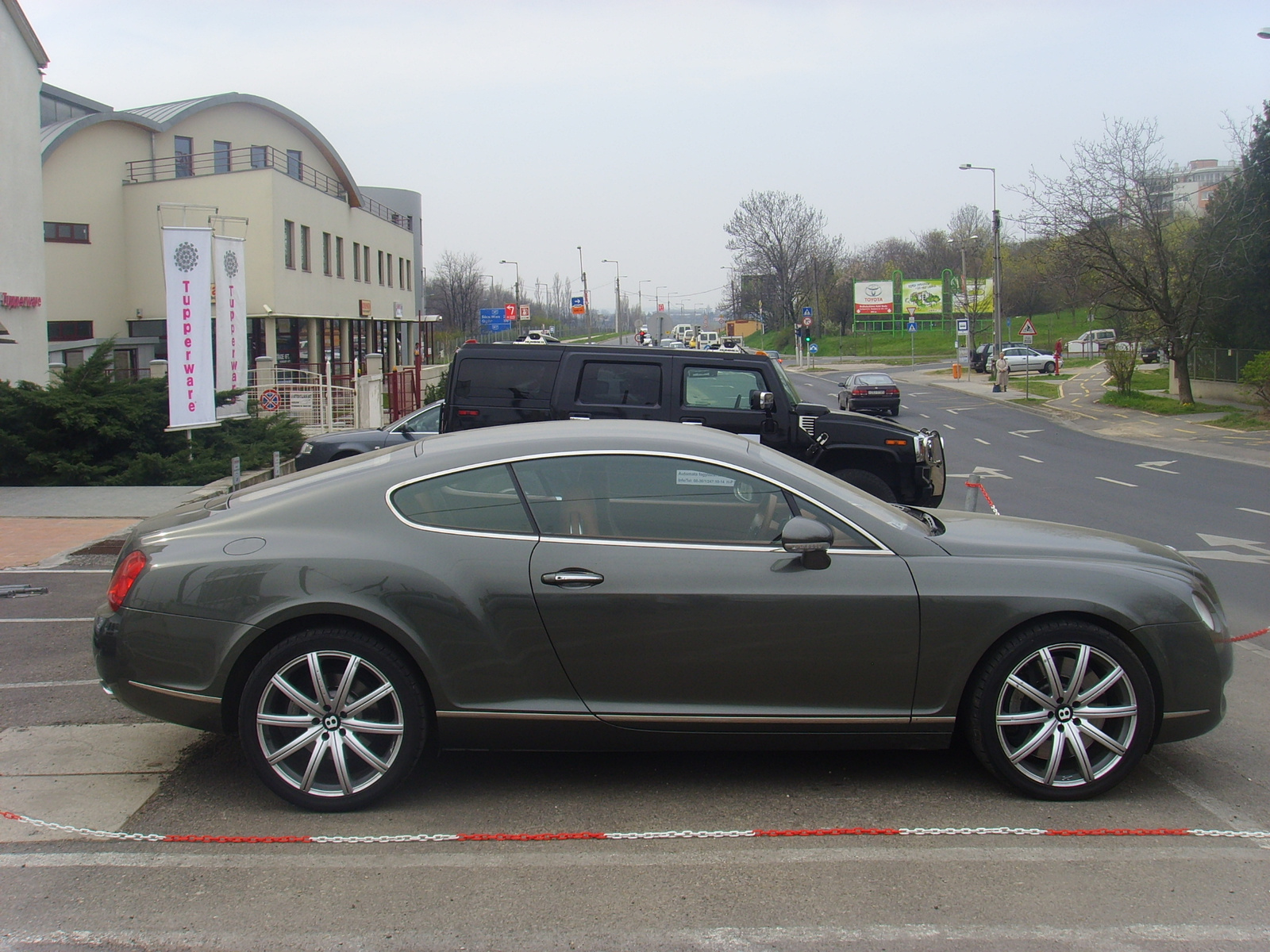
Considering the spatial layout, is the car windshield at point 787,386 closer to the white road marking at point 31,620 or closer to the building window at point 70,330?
the white road marking at point 31,620

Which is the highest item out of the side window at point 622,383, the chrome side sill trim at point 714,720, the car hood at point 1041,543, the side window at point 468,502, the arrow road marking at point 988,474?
the side window at point 622,383

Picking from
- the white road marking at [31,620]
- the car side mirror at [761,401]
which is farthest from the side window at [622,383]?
the white road marking at [31,620]

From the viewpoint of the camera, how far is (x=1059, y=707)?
4.30 m

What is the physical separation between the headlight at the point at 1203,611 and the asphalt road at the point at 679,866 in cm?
73

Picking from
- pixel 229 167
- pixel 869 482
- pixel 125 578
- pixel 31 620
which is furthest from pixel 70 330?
pixel 125 578

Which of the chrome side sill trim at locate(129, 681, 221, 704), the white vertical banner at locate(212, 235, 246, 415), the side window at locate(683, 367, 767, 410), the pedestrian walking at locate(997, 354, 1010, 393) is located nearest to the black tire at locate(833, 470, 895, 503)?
the side window at locate(683, 367, 767, 410)

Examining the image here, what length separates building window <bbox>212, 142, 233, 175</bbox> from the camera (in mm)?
41062

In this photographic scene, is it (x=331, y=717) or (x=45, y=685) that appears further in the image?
(x=45, y=685)

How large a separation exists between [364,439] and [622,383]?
492 centimetres

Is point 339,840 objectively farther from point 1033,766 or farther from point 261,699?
point 1033,766

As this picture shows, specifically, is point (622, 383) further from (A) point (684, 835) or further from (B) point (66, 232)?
(B) point (66, 232)

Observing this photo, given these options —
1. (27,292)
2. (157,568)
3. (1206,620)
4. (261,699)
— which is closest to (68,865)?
(261,699)

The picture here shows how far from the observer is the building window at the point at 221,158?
41062mm

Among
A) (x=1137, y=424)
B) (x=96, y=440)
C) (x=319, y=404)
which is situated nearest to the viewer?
(x=96, y=440)
